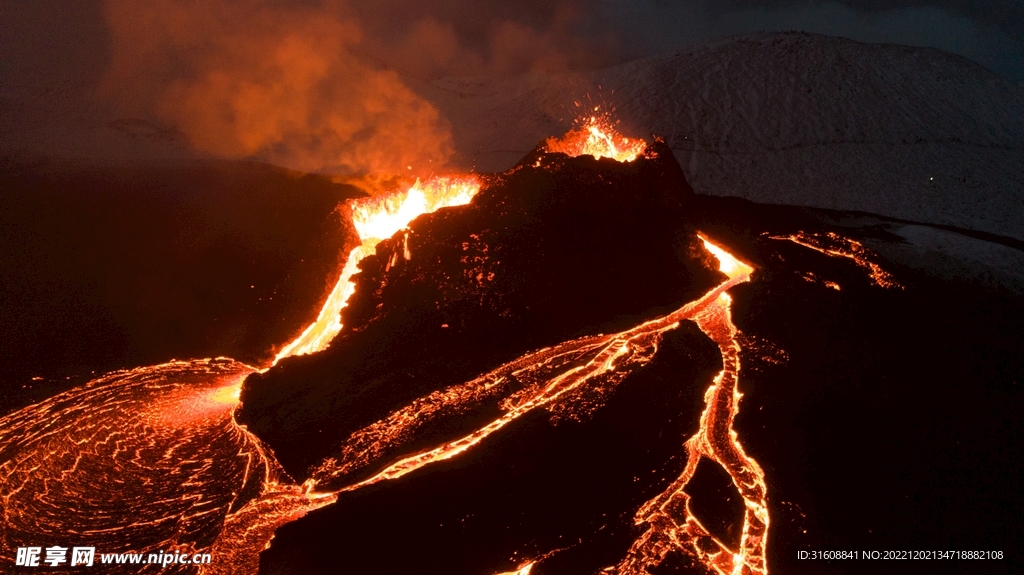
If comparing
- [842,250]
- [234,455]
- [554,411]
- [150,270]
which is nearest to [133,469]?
[234,455]

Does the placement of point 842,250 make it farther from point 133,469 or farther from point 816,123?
point 816,123

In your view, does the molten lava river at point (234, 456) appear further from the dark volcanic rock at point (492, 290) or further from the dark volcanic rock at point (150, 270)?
the dark volcanic rock at point (150, 270)

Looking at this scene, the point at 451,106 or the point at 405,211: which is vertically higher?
the point at 451,106

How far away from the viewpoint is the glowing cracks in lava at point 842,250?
7.02 metres

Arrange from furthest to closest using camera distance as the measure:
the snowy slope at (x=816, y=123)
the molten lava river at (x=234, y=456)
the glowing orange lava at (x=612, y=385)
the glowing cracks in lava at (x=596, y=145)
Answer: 1. the snowy slope at (x=816, y=123)
2. the glowing cracks in lava at (x=596, y=145)
3. the molten lava river at (x=234, y=456)
4. the glowing orange lava at (x=612, y=385)

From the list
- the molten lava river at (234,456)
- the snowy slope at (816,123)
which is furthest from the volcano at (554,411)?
the snowy slope at (816,123)

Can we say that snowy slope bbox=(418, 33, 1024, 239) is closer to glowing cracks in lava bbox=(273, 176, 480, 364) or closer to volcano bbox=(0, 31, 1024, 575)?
volcano bbox=(0, 31, 1024, 575)

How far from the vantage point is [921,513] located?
432 cm

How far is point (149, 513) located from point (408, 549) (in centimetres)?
201

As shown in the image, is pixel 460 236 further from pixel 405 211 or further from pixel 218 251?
pixel 218 251

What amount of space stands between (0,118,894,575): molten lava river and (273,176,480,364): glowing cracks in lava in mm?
39

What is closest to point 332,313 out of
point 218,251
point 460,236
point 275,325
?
point 275,325

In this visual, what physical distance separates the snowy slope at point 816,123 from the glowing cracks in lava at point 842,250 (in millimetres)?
4668

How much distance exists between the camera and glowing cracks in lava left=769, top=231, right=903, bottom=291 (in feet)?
23.0
